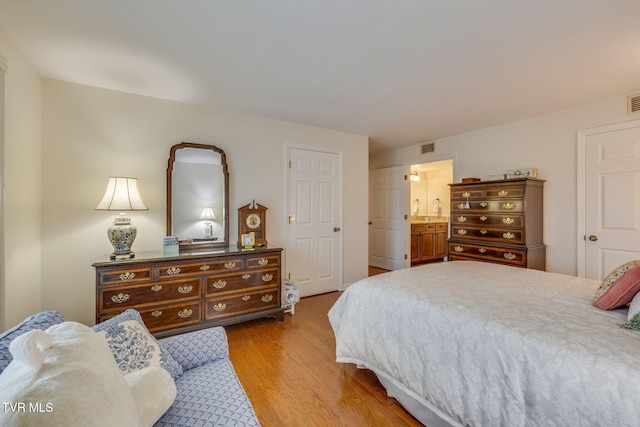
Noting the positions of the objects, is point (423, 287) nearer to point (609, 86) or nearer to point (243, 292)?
point (243, 292)

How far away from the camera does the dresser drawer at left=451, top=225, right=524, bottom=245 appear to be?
315 centimetres

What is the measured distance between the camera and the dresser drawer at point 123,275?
2194mm

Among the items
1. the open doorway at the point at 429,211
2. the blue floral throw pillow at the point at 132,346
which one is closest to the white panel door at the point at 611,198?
the open doorway at the point at 429,211

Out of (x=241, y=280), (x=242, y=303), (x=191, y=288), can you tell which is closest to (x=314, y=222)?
(x=241, y=280)

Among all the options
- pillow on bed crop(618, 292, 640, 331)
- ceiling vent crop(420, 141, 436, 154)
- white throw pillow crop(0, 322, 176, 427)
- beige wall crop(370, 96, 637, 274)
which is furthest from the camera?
ceiling vent crop(420, 141, 436, 154)

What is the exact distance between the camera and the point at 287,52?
80.4 inches

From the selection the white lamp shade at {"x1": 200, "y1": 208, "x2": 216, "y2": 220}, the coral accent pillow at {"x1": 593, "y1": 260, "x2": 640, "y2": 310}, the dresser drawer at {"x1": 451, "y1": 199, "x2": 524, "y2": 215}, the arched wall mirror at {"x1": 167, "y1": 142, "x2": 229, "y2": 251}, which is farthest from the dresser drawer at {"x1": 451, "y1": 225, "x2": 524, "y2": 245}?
the white lamp shade at {"x1": 200, "y1": 208, "x2": 216, "y2": 220}

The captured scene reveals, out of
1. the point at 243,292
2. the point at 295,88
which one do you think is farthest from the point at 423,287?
the point at 295,88

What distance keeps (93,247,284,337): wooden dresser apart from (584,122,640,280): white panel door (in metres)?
3.51

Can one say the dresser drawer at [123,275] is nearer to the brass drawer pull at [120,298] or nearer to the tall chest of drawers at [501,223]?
the brass drawer pull at [120,298]

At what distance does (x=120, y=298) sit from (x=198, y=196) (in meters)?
1.23

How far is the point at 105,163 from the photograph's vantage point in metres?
2.66

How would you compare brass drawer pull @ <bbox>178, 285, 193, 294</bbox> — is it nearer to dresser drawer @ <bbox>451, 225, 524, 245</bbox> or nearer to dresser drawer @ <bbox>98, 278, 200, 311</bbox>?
dresser drawer @ <bbox>98, 278, 200, 311</bbox>

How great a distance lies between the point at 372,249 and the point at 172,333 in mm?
4135
